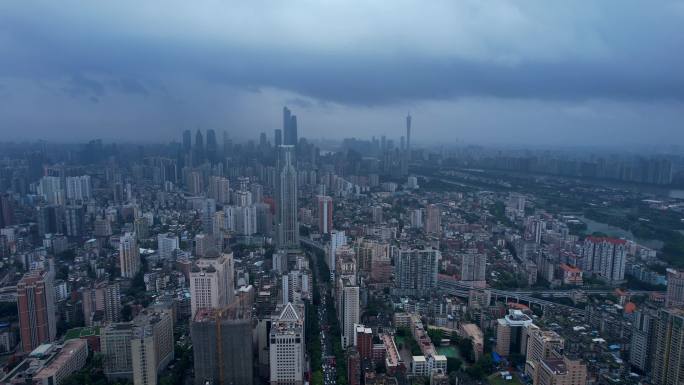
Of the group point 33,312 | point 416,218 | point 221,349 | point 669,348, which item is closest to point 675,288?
point 669,348

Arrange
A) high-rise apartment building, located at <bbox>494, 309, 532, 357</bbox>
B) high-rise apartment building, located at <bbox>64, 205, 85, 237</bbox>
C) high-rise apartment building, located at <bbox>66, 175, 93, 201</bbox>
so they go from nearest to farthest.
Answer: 1. high-rise apartment building, located at <bbox>494, 309, 532, 357</bbox>
2. high-rise apartment building, located at <bbox>64, 205, 85, 237</bbox>
3. high-rise apartment building, located at <bbox>66, 175, 93, 201</bbox>

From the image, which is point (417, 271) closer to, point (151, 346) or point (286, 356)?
point (286, 356)

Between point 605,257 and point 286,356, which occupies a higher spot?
point 605,257

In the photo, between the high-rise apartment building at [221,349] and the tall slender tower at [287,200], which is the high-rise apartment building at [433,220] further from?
the high-rise apartment building at [221,349]

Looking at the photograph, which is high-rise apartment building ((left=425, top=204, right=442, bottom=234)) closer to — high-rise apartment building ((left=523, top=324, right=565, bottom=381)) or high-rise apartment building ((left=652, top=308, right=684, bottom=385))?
high-rise apartment building ((left=523, top=324, right=565, bottom=381))

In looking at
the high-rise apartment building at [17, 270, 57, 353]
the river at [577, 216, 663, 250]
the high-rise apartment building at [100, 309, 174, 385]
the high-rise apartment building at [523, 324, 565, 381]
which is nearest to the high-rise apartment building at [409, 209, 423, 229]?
the river at [577, 216, 663, 250]

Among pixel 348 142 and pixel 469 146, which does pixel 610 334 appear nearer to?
pixel 348 142
